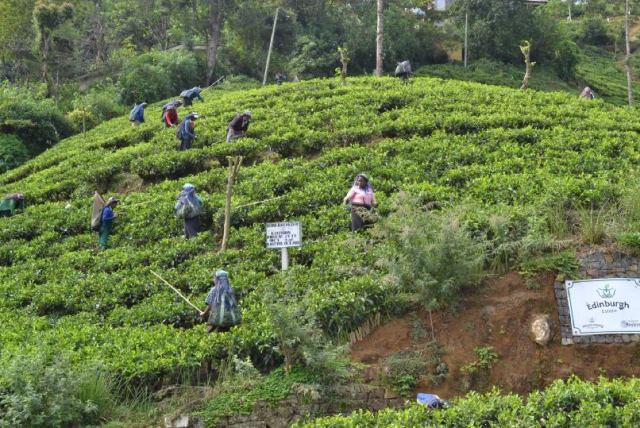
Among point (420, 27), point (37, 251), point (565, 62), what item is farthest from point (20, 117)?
point (565, 62)

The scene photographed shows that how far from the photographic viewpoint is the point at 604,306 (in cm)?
1198

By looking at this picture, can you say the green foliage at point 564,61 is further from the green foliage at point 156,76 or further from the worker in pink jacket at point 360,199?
the worker in pink jacket at point 360,199

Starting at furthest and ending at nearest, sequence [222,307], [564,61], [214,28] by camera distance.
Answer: [564,61]
[214,28]
[222,307]

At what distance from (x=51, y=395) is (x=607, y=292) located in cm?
782

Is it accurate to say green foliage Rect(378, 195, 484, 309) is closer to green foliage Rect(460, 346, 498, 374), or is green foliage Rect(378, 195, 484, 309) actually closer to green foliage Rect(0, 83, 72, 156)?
green foliage Rect(460, 346, 498, 374)

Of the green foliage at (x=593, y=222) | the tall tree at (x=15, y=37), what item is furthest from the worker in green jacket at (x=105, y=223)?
the tall tree at (x=15, y=37)

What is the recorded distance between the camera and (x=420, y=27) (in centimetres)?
4147

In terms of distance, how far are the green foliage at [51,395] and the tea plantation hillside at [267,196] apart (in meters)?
0.40

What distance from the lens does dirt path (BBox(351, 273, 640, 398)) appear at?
11375 millimetres

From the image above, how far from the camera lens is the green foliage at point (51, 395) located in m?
10.2

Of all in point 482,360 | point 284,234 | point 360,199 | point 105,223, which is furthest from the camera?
point 105,223

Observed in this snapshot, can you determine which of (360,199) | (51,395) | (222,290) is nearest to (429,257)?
(222,290)

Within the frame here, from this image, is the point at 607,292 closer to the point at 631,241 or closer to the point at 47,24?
the point at 631,241

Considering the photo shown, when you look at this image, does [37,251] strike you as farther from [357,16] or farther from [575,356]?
[357,16]
